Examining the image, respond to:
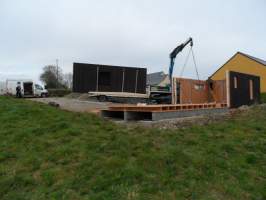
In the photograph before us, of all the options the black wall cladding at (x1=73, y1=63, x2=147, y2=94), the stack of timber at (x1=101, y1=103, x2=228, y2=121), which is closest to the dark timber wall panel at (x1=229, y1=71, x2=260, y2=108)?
the stack of timber at (x1=101, y1=103, x2=228, y2=121)

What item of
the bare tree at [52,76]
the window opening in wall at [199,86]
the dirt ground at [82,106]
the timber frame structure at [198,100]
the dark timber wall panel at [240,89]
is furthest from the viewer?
the bare tree at [52,76]

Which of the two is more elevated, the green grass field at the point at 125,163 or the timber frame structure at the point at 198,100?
the timber frame structure at the point at 198,100

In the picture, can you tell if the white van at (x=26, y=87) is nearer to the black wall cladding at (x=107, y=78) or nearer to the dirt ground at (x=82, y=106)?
the black wall cladding at (x=107, y=78)

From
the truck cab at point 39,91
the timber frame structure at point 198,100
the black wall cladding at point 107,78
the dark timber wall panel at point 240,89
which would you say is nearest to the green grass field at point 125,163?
the timber frame structure at point 198,100

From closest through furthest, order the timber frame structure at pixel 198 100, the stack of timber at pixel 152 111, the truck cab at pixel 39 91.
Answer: the stack of timber at pixel 152 111, the timber frame structure at pixel 198 100, the truck cab at pixel 39 91

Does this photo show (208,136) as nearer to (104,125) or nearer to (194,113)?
(104,125)

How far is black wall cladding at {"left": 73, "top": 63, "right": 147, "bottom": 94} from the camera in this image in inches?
795

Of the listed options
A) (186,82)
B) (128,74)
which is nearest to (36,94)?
(128,74)

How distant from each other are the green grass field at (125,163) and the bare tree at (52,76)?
40.8m

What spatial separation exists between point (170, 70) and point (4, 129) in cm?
1127

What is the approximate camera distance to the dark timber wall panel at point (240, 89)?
45.7 ft

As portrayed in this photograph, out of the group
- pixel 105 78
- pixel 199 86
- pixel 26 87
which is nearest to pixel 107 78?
pixel 105 78

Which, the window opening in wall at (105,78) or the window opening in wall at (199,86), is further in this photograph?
the window opening in wall at (105,78)

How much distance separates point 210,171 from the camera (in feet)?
14.0
